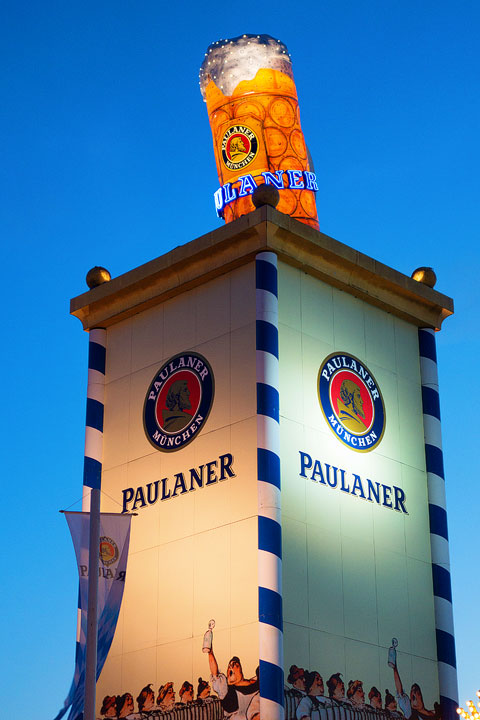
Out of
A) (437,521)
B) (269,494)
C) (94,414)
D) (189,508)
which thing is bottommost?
(269,494)

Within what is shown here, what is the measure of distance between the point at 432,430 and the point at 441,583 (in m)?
3.91

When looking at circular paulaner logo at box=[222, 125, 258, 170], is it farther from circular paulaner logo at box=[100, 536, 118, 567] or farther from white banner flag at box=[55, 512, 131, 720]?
circular paulaner logo at box=[100, 536, 118, 567]

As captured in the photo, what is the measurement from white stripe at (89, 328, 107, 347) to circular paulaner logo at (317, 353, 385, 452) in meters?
6.22

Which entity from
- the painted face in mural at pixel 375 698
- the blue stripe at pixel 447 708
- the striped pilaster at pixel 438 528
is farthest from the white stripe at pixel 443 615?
the painted face in mural at pixel 375 698

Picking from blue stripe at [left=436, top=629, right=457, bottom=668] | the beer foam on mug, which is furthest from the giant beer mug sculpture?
blue stripe at [left=436, top=629, right=457, bottom=668]

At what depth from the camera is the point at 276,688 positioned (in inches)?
1129

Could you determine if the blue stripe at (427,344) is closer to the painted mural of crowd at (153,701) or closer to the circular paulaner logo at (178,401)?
the circular paulaner logo at (178,401)

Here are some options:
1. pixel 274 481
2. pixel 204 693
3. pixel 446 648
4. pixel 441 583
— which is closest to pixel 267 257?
pixel 274 481

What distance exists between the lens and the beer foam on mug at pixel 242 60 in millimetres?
38031

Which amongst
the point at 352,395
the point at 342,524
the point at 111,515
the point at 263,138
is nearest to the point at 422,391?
the point at 352,395

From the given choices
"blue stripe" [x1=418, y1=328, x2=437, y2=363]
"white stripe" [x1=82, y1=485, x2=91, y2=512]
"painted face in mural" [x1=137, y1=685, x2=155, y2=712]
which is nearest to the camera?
"painted face in mural" [x1=137, y1=685, x2=155, y2=712]

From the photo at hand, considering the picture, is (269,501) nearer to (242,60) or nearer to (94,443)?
(94,443)

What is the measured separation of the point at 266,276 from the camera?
106 ft

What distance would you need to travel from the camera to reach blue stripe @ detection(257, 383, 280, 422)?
3097 centimetres
